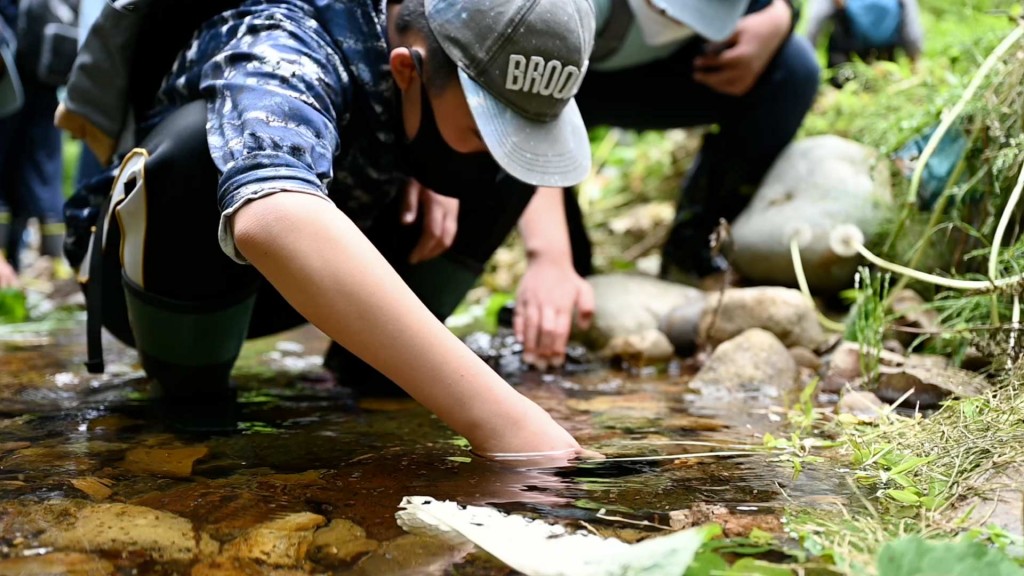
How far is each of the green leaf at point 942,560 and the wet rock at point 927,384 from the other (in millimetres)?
883

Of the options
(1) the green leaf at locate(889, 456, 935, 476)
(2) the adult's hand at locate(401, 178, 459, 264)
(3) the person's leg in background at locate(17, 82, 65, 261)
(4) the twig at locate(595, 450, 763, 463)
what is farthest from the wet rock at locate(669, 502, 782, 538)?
(3) the person's leg in background at locate(17, 82, 65, 261)

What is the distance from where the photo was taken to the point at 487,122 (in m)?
1.71

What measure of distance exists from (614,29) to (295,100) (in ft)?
4.96

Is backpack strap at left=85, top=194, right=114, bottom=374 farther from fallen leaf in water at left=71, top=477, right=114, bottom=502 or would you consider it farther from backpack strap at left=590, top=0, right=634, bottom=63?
backpack strap at left=590, top=0, right=634, bottom=63

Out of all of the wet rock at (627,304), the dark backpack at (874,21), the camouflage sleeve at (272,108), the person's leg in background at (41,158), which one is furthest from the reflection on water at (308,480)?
the dark backpack at (874,21)

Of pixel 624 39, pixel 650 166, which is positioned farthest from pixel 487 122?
pixel 650 166

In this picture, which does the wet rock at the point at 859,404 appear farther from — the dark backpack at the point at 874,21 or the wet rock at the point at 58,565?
the dark backpack at the point at 874,21

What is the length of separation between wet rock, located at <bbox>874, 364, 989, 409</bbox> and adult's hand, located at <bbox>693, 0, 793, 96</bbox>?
52.0 inches

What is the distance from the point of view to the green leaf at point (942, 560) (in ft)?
3.01

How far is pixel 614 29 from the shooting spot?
2795mm

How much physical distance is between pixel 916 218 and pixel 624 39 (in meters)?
0.99

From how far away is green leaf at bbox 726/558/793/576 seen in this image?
0.97m

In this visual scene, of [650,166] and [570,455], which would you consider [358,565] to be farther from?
[650,166]

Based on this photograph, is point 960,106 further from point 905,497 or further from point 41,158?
point 41,158
